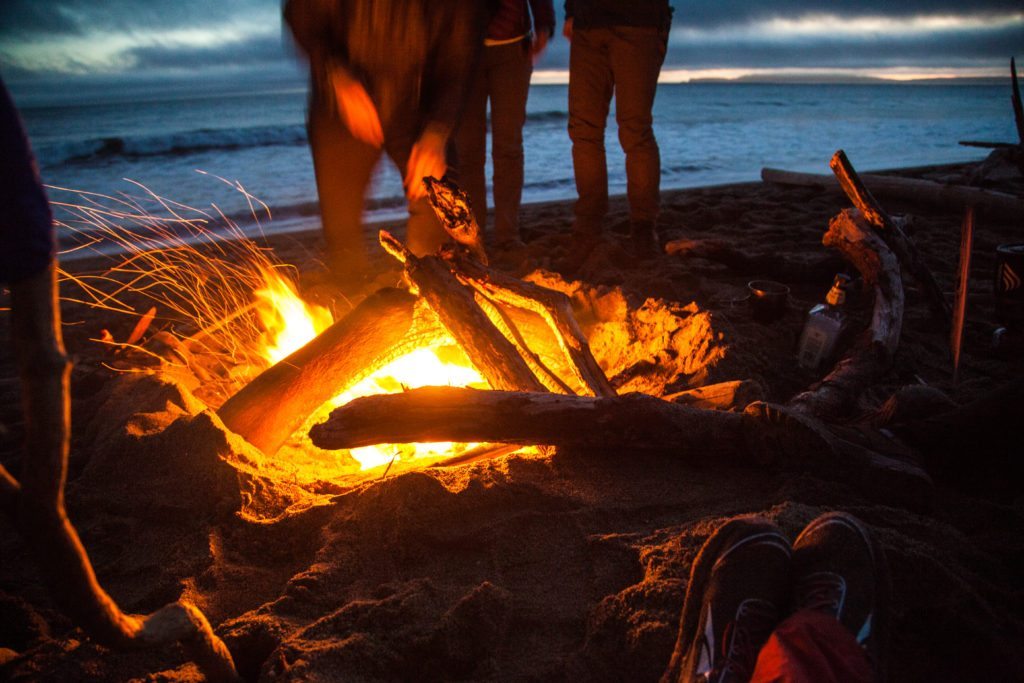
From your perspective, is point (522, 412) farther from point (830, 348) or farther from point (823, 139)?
point (823, 139)

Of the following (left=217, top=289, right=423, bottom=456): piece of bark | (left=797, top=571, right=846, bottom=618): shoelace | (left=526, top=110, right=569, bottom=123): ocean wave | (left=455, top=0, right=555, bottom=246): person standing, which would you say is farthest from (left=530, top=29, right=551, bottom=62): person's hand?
(left=526, top=110, right=569, bottom=123): ocean wave

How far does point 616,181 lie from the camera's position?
950 centimetres

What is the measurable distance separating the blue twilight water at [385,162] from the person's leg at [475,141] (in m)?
0.72

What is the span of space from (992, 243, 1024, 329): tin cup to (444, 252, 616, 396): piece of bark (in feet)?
7.09

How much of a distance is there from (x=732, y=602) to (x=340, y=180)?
3.18 meters

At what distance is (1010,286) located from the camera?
2822mm

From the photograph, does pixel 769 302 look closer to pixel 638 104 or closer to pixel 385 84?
pixel 638 104

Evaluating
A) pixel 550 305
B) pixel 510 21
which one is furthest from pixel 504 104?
pixel 550 305

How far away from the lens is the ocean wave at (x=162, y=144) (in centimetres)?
1507

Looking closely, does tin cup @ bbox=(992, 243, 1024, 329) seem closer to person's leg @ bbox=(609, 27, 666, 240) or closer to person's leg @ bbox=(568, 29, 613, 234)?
person's leg @ bbox=(609, 27, 666, 240)

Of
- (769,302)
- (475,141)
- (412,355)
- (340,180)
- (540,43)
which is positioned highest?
(540,43)

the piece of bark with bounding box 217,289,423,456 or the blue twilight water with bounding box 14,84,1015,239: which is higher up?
the blue twilight water with bounding box 14,84,1015,239

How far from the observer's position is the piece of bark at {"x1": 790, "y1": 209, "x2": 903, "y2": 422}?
93.7 inches

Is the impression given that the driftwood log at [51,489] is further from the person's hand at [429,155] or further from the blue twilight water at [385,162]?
the blue twilight water at [385,162]
